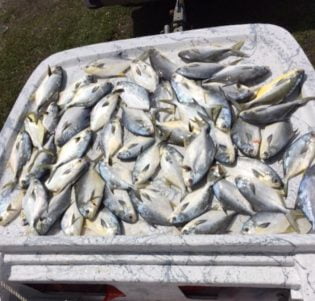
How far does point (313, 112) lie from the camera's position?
2295 mm

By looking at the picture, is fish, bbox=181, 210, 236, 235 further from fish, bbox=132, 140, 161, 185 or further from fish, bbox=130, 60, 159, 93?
fish, bbox=130, 60, 159, 93

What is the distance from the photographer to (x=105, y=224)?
2254mm

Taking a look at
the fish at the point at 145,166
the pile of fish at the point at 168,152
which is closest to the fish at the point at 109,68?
the pile of fish at the point at 168,152

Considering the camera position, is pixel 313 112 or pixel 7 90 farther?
pixel 7 90

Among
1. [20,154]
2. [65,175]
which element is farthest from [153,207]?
[20,154]

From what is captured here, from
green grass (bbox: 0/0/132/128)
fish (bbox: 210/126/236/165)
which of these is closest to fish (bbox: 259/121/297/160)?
fish (bbox: 210/126/236/165)

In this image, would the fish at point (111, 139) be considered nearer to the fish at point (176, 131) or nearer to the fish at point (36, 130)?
the fish at point (176, 131)

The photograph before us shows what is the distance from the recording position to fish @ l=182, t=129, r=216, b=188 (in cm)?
223

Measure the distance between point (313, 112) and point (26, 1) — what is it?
3.92 metres

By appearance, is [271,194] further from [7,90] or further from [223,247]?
[7,90]

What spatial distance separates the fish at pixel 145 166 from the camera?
7.64 ft

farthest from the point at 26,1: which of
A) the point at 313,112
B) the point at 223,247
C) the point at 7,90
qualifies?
the point at 223,247

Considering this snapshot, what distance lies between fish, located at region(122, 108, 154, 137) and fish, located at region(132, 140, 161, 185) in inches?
5.4

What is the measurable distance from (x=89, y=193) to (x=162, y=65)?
2.55ft
